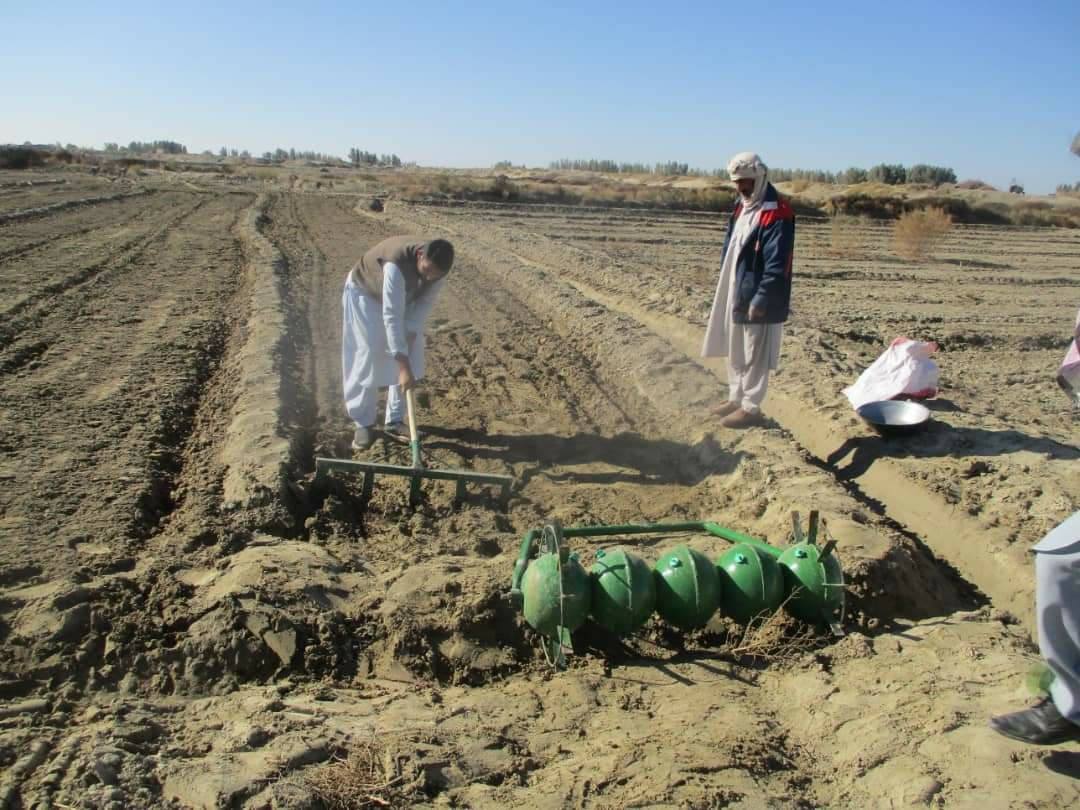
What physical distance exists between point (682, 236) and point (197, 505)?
795 inches

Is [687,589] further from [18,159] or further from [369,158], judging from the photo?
[369,158]

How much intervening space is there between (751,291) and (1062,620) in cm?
380

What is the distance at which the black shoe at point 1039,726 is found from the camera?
9.70 feet

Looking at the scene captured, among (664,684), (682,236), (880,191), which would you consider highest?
(880,191)

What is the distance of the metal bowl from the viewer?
626 cm

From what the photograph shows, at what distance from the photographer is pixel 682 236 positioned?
23.6 metres

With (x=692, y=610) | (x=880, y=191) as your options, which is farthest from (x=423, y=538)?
(x=880, y=191)

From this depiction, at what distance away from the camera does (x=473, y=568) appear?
14.2ft

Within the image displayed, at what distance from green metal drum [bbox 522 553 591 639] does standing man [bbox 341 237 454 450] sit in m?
2.29

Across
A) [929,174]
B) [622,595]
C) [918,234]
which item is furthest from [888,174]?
[622,595]

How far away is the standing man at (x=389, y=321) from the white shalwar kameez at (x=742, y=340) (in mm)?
2172

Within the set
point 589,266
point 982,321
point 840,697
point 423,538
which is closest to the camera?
point 840,697

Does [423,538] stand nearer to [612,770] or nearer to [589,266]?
[612,770]

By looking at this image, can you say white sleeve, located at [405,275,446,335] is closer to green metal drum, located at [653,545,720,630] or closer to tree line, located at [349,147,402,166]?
green metal drum, located at [653,545,720,630]
